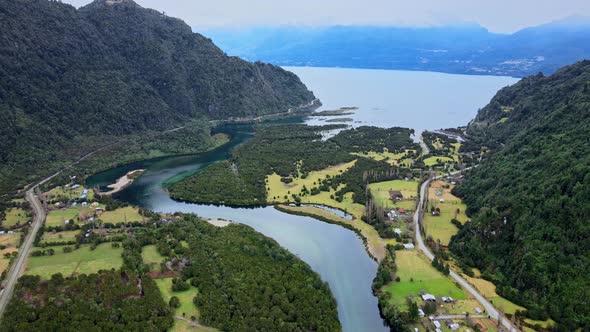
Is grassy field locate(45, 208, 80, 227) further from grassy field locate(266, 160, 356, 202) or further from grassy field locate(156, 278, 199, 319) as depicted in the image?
grassy field locate(266, 160, 356, 202)

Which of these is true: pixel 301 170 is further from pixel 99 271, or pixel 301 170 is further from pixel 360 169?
pixel 99 271

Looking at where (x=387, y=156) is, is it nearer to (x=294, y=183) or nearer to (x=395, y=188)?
(x=395, y=188)

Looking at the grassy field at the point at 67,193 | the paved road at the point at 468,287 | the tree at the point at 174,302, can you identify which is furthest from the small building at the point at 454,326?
the grassy field at the point at 67,193

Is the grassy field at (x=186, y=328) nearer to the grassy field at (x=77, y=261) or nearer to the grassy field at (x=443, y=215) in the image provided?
the grassy field at (x=77, y=261)

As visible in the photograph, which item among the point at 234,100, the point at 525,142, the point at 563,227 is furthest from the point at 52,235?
the point at 234,100

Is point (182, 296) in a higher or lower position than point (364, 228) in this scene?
higher

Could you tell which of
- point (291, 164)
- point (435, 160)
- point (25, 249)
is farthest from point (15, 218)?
point (435, 160)
